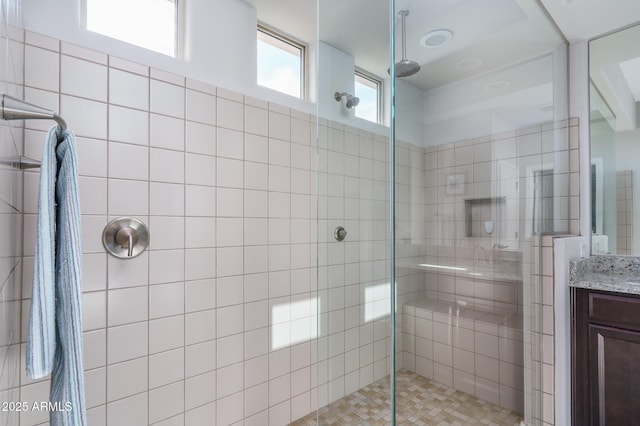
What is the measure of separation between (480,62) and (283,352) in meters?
1.97

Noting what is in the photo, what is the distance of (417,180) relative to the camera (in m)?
1.44

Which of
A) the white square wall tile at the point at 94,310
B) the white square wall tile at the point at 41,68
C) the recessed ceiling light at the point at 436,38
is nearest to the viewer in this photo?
the white square wall tile at the point at 41,68

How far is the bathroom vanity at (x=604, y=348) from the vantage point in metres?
1.39

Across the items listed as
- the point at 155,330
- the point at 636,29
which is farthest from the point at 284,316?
the point at 636,29

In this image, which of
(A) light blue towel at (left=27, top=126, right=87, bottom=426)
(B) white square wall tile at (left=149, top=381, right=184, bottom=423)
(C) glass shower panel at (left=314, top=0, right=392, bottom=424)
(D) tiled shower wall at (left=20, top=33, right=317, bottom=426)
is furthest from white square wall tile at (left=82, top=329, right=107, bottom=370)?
(C) glass shower panel at (left=314, top=0, right=392, bottom=424)

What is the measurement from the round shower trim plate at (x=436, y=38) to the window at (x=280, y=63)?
88cm

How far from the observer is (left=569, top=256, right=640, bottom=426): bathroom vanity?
1.39 meters

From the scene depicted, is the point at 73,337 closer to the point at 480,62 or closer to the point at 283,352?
the point at 283,352

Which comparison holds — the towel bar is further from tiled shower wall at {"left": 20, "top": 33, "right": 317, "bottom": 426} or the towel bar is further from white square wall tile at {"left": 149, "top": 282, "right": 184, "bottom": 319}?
white square wall tile at {"left": 149, "top": 282, "right": 184, "bottom": 319}

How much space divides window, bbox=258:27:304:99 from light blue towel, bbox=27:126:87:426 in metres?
1.33

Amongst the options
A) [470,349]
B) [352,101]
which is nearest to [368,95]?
[352,101]

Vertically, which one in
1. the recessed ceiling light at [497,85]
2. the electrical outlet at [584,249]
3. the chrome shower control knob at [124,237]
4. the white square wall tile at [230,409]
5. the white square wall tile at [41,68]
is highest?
the recessed ceiling light at [497,85]

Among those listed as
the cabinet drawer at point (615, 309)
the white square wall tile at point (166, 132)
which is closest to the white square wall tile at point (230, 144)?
the white square wall tile at point (166, 132)

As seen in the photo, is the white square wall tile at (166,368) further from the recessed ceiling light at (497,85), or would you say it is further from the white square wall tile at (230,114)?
the recessed ceiling light at (497,85)
